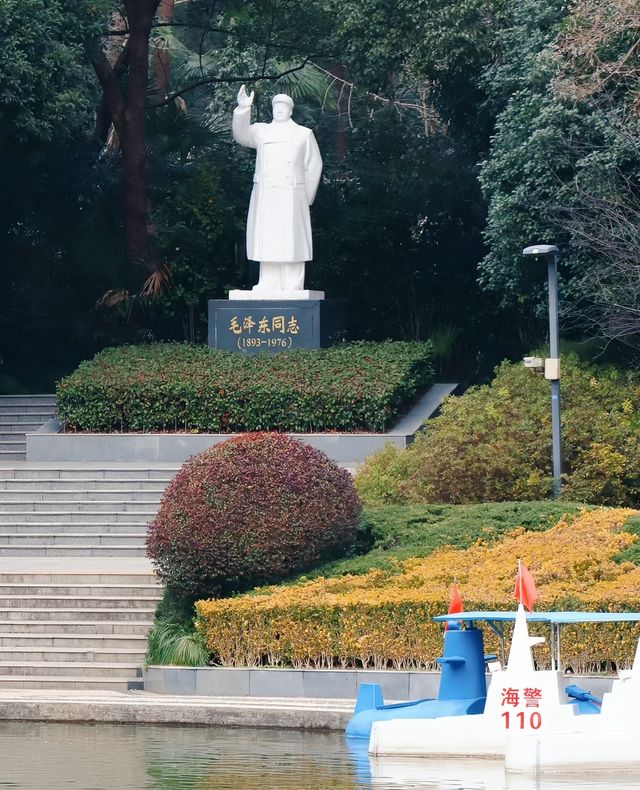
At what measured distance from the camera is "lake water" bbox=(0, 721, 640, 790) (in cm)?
973

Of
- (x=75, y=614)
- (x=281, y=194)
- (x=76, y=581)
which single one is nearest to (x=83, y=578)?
(x=76, y=581)

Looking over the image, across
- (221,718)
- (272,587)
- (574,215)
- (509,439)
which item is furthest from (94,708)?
(574,215)

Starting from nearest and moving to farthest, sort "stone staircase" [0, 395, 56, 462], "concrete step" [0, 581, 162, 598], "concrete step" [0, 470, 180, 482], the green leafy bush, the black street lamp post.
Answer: "concrete step" [0, 581, 162, 598], the black street lamp post, the green leafy bush, "concrete step" [0, 470, 180, 482], "stone staircase" [0, 395, 56, 462]

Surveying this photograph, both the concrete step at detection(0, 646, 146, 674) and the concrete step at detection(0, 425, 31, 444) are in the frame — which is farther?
the concrete step at detection(0, 425, 31, 444)

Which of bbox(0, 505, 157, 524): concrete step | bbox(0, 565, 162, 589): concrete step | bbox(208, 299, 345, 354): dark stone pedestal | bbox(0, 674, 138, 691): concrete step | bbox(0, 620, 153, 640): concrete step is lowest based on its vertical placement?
bbox(0, 674, 138, 691): concrete step

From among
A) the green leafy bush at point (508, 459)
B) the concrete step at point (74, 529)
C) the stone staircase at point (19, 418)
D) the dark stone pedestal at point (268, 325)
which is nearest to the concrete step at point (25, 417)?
the stone staircase at point (19, 418)

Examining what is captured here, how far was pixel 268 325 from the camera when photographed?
23.5 m

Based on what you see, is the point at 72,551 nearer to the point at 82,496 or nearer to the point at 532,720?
the point at 82,496

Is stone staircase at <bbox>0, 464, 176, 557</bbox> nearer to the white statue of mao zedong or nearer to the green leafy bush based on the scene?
the green leafy bush

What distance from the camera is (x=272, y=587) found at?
14148 mm

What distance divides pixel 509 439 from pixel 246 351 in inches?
270

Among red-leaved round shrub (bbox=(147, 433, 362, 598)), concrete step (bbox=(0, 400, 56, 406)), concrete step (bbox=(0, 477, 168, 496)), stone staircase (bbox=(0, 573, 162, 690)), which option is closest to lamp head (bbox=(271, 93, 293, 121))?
concrete step (bbox=(0, 400, 56, 406))

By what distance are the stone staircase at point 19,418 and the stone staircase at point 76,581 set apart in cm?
330

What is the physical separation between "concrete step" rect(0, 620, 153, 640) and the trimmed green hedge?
7093 mm
